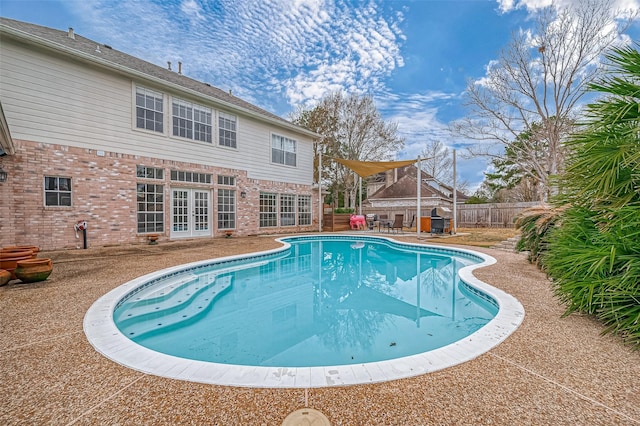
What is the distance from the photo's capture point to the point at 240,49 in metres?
13.1

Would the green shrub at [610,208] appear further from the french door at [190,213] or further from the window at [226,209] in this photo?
the window at [226,209]

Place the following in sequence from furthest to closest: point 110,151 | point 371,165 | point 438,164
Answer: point 438,164, point 371,165, point 110,151

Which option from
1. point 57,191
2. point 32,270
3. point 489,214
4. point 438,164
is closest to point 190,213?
Answer: point 57,191

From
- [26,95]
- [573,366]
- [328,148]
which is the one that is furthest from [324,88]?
[573,366]

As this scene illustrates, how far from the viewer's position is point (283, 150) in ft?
48.0

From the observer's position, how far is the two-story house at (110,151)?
7.25 metres

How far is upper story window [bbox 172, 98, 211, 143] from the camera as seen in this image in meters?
10.4

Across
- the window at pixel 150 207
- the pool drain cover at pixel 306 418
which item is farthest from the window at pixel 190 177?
the pool drain cover at pixel 306 418

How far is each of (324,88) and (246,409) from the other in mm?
21567

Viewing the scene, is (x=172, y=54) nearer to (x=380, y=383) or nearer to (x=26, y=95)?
(x=26, y=95)

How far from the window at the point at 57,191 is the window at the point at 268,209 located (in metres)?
7.03

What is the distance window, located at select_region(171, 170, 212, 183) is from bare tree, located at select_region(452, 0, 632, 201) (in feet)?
48.0

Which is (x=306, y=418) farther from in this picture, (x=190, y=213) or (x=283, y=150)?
(x=283, y=150)

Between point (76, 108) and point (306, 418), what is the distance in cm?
1059
